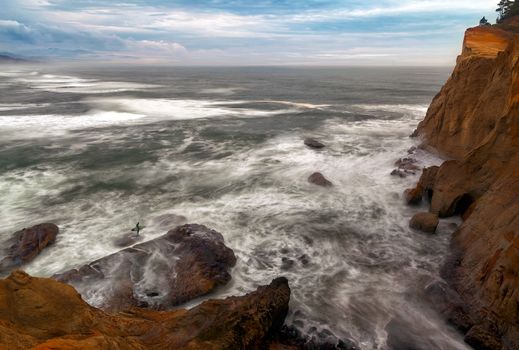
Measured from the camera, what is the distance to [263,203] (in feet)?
63.4

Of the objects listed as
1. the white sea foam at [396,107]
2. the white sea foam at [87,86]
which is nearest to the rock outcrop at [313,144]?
the white sea foam at [396,107]

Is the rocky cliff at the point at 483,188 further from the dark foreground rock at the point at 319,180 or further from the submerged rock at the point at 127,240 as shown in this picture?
the submerged rock at the point at 127,240

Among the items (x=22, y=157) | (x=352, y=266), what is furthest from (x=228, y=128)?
(x=352, y=266)

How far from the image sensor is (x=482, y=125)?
2105 cm

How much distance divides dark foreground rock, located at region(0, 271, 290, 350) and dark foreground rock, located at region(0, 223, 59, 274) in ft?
23.5

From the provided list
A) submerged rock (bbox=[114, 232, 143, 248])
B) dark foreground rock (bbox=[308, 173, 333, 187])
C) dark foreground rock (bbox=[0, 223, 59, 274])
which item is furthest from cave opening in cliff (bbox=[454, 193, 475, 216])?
dark foreground rock (bbox=[0, 223, 59, 274])

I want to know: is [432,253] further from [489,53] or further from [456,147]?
[489,53]

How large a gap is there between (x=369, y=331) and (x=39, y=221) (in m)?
14.6

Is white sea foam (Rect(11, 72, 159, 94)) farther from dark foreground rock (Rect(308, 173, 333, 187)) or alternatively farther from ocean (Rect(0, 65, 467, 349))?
dark foreground rock (Rect(308, 173, 333, 187))

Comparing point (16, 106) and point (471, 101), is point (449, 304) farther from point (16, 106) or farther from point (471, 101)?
point (16, 106)

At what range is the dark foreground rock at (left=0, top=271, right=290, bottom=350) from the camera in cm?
576

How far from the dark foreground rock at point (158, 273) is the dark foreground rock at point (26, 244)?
8.37 feet

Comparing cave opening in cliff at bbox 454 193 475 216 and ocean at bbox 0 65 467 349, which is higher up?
cave opening in cliff at bbox 454 193 475 216

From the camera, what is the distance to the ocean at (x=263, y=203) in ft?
38.2
